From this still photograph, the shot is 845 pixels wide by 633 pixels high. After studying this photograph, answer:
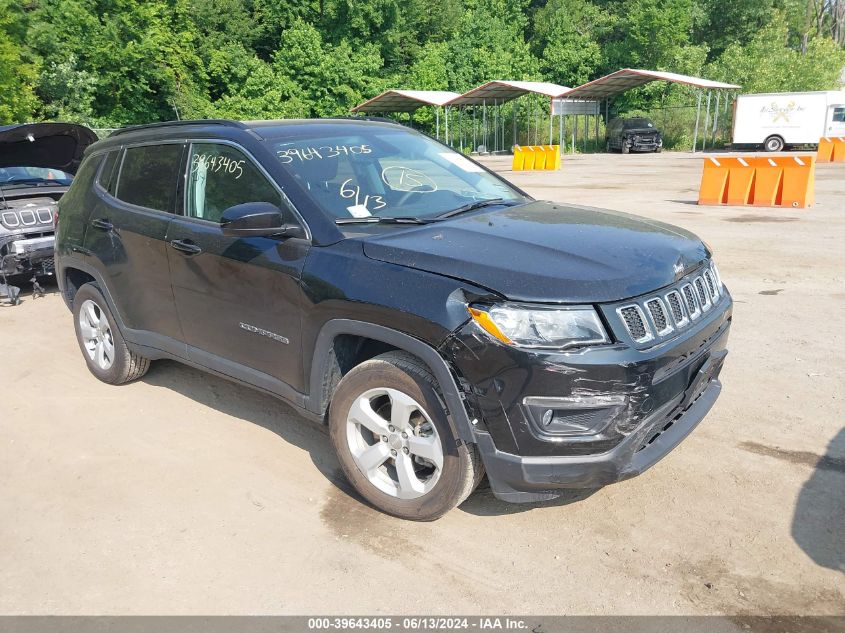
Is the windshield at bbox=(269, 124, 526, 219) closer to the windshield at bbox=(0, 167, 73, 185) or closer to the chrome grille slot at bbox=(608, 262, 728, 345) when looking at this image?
the chrome grille slot at bbox=(608, 262, 728, 345)

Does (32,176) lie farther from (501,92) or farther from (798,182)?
(501,92)

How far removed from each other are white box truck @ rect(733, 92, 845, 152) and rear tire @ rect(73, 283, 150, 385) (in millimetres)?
32812

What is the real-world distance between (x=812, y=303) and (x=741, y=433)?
3335 millimetres

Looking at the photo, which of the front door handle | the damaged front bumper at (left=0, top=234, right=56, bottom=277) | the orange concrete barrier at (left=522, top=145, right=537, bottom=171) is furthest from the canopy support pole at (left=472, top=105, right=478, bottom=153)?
the front door handle

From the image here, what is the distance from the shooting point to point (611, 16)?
181ft

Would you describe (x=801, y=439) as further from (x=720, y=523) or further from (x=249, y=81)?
(x=249, y=81)

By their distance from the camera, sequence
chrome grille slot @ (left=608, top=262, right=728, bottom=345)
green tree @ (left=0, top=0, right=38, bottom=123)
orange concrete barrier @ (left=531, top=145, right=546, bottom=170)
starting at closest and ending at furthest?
chrome grille slot @ (left=608, top=262, right=728, bottom=345) < orange concrete barrier @ (left=531, top=145, right=546, bottom=170) < green tree @ (left=0, top=0, right=38, bottom=123)

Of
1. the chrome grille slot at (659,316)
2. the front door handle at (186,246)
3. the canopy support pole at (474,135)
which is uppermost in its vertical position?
the front door handle at (186,246)

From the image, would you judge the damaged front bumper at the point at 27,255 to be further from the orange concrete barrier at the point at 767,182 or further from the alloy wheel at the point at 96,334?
the orange concrete barrier at the point at 767,182

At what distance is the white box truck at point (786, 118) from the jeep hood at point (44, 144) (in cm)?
3076

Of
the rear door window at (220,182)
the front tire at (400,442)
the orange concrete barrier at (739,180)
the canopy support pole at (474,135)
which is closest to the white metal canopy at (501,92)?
the canopy support pole at (474,135)

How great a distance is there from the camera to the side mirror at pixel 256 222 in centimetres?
338

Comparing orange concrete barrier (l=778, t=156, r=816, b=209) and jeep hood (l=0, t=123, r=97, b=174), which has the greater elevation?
jeep hood (l=0, t=123, r=97, b=174)

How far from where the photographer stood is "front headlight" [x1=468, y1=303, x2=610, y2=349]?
9.14ft
